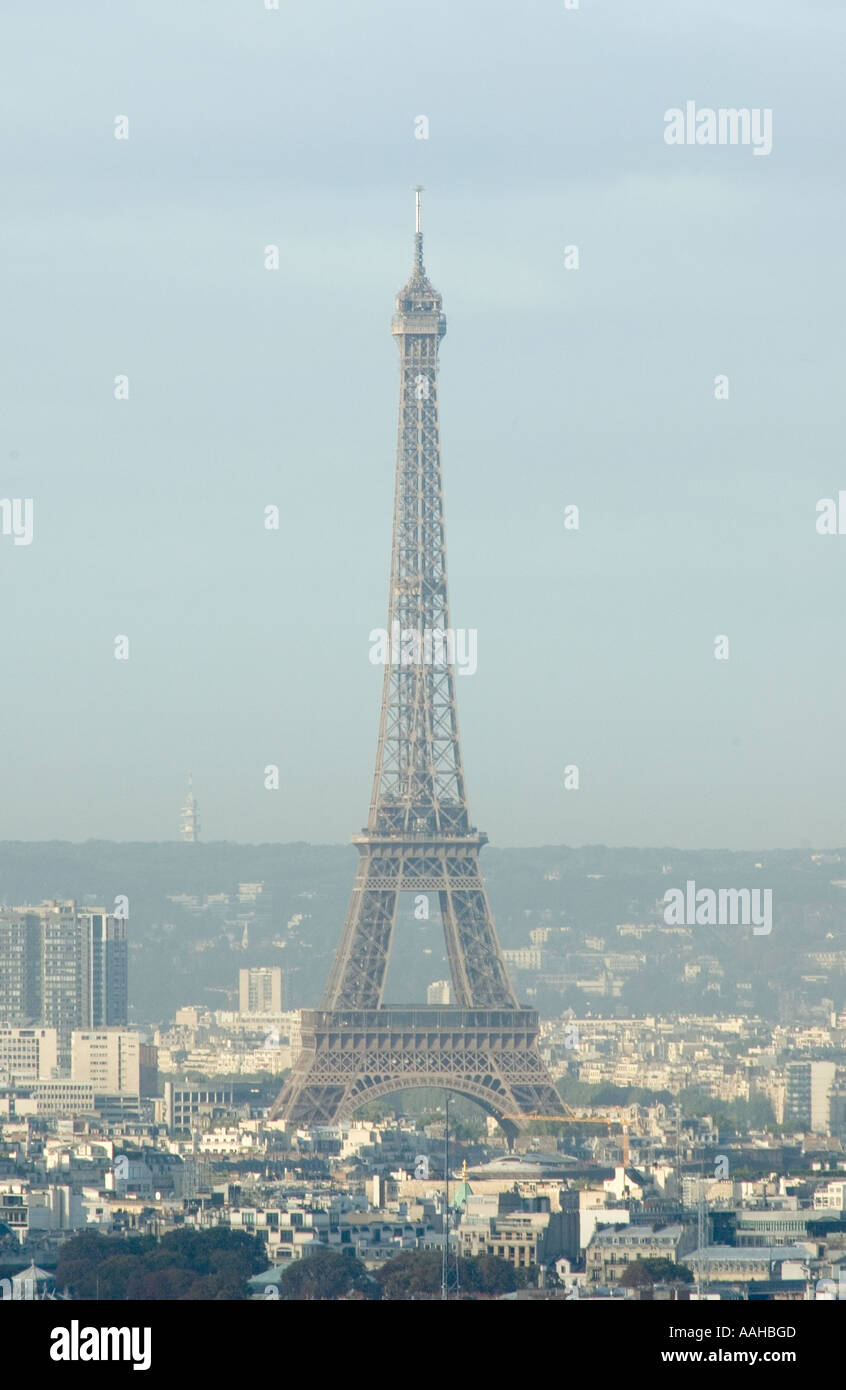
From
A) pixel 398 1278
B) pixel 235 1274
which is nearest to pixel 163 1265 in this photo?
pixel 235 1274

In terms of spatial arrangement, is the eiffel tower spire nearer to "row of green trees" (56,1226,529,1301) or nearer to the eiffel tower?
the eiffel tower

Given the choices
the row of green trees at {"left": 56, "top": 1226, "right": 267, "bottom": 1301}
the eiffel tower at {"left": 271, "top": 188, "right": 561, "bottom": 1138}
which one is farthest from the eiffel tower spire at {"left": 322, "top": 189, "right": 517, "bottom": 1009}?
the row of green trees at {"left": 56, "top": 1226, "right": 267, "bottom": 1301}

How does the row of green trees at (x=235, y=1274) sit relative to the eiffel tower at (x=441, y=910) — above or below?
below

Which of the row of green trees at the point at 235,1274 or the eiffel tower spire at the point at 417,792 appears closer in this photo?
the row of green trees at the point at 235,1274

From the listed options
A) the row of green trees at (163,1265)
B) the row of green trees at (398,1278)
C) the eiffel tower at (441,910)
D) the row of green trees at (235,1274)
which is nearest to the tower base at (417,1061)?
the eiffel tower at (441,910)

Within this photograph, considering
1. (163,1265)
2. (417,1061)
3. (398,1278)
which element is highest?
(417,1061)

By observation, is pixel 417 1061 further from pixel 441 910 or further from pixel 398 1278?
pixel 398 1278

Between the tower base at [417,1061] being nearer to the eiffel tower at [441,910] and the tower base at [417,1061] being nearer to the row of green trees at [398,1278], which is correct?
the eiffel tower at [441,910]

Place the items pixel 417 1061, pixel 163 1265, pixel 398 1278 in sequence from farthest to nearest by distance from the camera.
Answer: pixel 417 1061
pixel 163 1265
pixel 398 1278
